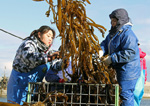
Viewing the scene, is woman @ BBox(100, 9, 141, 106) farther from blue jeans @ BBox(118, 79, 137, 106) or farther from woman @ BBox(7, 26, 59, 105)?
woman @ BBox(7, 26, 59, 105)

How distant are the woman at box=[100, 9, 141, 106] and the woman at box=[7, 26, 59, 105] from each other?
0.78 m

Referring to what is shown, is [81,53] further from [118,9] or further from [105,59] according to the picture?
[118,9]

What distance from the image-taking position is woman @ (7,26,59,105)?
10.3ft

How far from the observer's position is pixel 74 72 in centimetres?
271

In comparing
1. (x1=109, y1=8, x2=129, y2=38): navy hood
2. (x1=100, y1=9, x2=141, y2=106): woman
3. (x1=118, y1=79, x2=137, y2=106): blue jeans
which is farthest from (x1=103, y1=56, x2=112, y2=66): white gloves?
(x1=109, y1=8, x2=129, y2=38): navy hood

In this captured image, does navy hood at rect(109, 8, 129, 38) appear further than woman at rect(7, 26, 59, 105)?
Yes

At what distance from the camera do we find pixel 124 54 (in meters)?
3.18

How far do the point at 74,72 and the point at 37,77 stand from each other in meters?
0.80

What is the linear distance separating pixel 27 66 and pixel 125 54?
1.14 metres

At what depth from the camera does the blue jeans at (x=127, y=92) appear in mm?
3150

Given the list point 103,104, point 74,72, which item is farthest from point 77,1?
point 103,104

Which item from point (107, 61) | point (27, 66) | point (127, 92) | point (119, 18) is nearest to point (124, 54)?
point (107, 61)

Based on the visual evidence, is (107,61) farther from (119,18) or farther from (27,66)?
(27,66)

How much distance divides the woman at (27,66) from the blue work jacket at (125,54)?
803 mm
